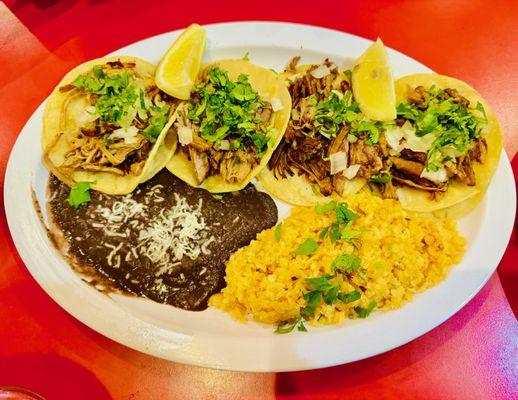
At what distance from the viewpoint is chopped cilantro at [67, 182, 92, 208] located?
2.62m

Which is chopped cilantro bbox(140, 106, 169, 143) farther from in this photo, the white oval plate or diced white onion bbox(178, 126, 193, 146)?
the white oval plate

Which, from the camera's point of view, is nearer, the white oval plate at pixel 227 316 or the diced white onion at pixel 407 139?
the white oval plate at pixel 227 316

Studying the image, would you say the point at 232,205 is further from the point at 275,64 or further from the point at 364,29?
the point at 364,29

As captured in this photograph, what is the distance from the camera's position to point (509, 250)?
9.35 ft

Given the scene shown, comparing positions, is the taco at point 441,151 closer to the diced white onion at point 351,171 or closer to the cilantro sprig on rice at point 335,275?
the diced white onion at point 351,171

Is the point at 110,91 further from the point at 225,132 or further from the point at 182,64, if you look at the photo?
the point at 225,132

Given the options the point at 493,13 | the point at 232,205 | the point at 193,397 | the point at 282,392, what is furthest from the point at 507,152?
the point at 193,397

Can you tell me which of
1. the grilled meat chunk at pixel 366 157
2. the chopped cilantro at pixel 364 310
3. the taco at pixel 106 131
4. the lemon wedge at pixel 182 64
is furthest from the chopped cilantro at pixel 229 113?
the chopped cilantro at pixel 364 310

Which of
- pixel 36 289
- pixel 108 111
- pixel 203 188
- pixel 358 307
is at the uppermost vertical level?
pixel 108 111

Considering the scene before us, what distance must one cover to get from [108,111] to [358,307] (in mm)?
1969

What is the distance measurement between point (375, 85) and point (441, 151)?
2.04 feet

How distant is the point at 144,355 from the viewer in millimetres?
2459

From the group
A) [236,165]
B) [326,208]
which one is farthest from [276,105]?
[326,208]

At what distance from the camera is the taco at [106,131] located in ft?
8.70
